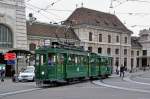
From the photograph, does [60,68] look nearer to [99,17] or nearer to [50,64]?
[50,64]

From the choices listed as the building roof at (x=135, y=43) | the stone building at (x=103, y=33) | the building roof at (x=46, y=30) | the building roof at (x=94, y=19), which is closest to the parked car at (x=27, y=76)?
the building roof at (x=46, y=30)

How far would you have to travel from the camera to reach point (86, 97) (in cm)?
2252

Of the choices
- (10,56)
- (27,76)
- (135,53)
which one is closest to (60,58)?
(27,76)

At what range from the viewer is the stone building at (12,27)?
5541 centimetres

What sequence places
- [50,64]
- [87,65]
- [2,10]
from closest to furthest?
[50,64], [87,65], [2,10]

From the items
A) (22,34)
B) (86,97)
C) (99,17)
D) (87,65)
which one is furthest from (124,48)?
(86,97)

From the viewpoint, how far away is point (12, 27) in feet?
187

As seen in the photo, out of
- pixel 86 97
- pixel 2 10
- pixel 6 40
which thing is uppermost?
pixel 2 10

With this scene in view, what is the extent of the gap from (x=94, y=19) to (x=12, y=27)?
3068 centimetres

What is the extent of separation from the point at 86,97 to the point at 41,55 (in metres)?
11.4

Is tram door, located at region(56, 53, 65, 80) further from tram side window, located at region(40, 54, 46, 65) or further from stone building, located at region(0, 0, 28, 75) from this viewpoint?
stone building, located at region(0, 0, 28, 75)

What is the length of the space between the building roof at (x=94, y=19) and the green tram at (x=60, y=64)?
40.2 metres

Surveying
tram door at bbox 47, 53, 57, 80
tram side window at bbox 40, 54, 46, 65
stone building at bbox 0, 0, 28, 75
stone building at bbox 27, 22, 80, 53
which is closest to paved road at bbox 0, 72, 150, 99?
tram door at bbox 47, 53, 57, 80

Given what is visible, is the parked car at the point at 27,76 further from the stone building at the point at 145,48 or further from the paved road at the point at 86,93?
the stone building at the point at 145,48
